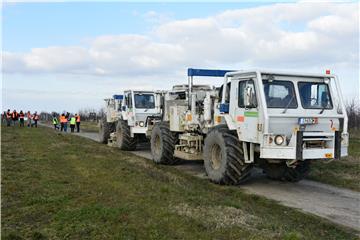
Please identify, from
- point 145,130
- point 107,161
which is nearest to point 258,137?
point 107,161

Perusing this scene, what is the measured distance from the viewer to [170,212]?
21.2ft

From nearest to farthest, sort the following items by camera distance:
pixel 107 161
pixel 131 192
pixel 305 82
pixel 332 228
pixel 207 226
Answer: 1. pixel 207 226
2. pixel 332 228
3. pixel 131 192
4. pixel 305 82
5. pixel 107 161

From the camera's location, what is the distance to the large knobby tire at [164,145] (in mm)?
13047

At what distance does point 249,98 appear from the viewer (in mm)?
8961

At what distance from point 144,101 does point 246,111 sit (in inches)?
342

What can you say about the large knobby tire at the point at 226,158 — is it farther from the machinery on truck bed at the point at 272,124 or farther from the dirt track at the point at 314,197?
the dirt track at the point at 314,197

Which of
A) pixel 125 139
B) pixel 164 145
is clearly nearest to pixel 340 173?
pixel 164 145

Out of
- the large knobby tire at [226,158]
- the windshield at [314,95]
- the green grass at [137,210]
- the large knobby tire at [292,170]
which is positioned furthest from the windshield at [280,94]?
the green grass at [137,210]

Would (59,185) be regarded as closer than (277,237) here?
No

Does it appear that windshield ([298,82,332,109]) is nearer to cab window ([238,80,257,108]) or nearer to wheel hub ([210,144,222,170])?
cab window ([238,80,257,108])

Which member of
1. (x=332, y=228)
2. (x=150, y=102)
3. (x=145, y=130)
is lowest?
(x=332, y=228)

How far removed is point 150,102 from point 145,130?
1318 mm

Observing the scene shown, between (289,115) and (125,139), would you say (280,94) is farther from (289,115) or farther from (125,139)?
(125,139)

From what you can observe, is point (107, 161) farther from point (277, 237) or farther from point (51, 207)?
point (277, 237)
